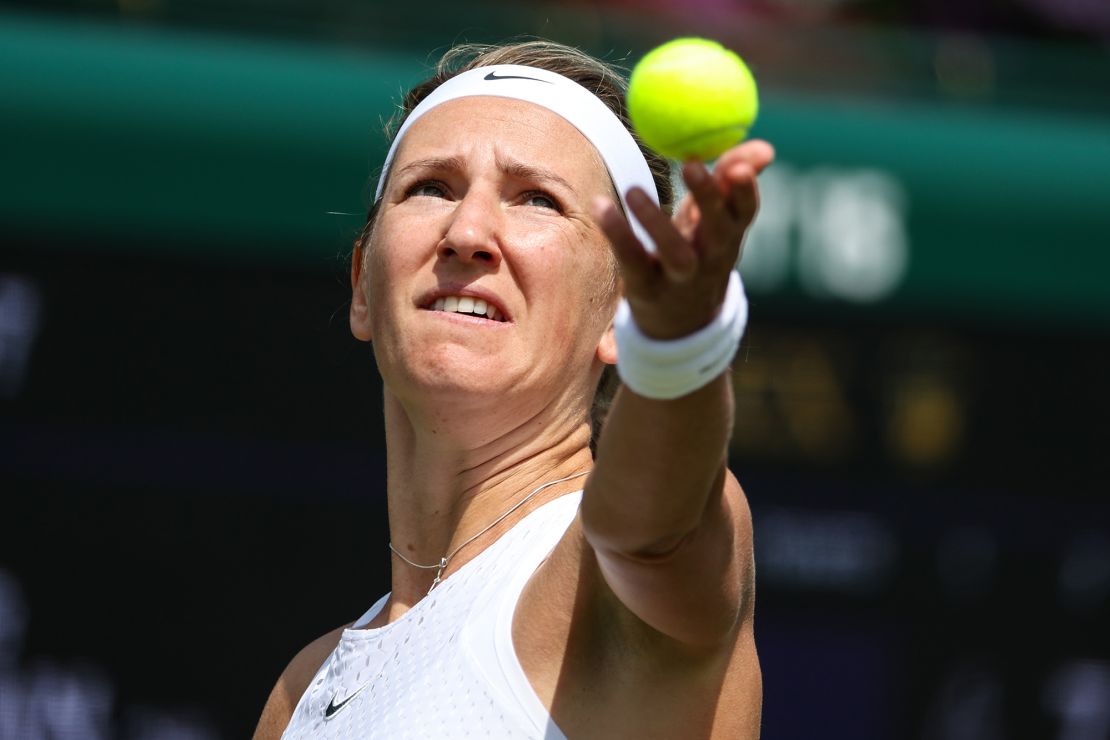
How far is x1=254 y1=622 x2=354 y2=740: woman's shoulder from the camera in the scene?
7.11 feet

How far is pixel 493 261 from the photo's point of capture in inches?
73.1

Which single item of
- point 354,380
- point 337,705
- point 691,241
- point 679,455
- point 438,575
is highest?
point 691,241

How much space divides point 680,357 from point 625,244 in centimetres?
11

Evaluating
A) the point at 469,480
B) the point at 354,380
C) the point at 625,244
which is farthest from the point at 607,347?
the point at 354,380

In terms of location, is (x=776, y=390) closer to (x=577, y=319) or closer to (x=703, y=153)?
(x=577, y=319)

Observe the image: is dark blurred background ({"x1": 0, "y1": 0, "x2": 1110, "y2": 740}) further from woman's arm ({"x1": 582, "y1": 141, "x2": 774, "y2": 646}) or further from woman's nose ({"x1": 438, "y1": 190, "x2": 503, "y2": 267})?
woman's arm ({"x1": 582, "y1": 141, "x2": 774, "y2": 646})

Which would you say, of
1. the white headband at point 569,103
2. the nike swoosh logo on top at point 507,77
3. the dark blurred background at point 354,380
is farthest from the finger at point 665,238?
the dark blurred background at point 354,380

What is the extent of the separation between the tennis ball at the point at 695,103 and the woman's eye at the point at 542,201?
1.54 ft

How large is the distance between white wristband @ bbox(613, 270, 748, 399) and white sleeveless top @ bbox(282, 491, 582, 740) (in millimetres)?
380

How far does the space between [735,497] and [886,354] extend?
291 centimetres

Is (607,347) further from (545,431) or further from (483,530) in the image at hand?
(483,530)

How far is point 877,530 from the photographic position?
4191 millimetres

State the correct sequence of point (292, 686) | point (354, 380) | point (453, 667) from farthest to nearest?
point (354, 380), point (292, 686), point (453, 667)

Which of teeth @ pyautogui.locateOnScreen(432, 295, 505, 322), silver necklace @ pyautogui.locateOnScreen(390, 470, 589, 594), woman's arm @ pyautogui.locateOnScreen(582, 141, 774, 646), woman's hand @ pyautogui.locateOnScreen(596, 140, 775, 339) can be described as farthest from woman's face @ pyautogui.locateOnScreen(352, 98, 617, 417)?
woman's hand @ pyautogui.locateOnScreen(596, 140, 775, 339)
